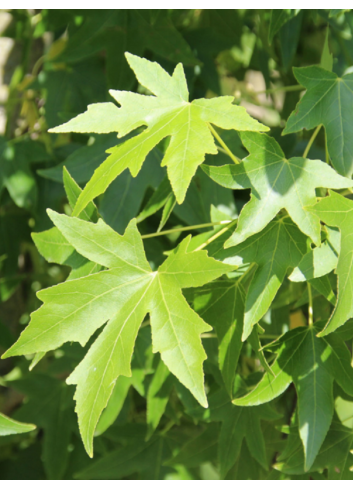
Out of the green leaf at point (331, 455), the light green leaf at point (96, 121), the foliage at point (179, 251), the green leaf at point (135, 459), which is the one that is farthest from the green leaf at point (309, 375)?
the green leaf at point (135, 459)

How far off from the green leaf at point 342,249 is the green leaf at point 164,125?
111 mm

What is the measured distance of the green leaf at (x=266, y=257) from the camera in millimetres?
583

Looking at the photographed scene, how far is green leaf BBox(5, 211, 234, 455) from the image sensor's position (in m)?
0.55

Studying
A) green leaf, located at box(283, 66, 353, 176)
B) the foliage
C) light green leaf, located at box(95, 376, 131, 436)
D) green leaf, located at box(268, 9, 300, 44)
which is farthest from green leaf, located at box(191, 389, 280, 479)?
green leaf, located at box(268, 9, 300, 44)

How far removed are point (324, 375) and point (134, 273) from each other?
0.29m

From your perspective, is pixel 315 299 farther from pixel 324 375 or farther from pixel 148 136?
pixel 148 136

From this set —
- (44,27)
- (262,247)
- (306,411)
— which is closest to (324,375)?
(306,411)

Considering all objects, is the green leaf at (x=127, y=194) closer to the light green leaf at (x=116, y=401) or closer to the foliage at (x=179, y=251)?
the foliage at (x=179, y=251)

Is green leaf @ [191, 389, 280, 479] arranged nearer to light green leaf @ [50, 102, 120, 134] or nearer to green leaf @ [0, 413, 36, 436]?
green leaf @ [0, 413, 36, 436]

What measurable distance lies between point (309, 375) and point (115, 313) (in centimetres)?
27

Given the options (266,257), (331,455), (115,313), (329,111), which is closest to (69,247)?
(115,313)

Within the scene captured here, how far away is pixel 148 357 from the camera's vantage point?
90cm

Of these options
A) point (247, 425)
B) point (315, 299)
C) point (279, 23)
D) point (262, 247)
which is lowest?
point (247, 425)

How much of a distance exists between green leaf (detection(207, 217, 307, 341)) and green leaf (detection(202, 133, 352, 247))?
5cm
